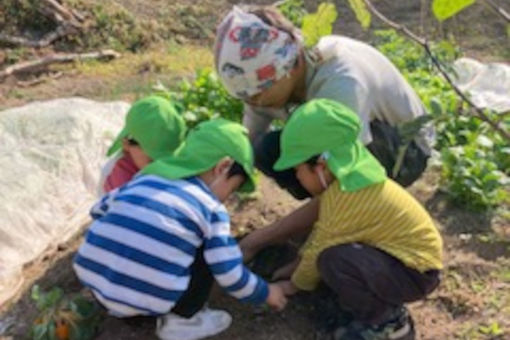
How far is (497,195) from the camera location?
10.8 feet

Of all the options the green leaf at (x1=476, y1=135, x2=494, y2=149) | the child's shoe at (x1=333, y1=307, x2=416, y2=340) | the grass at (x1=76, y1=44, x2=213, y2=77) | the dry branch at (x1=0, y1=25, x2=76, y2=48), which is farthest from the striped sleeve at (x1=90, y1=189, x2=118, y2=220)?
the dry branch at (x1=0, y1=25, x2=76, y2=48)

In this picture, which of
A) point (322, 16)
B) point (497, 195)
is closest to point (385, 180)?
point (322, 16)

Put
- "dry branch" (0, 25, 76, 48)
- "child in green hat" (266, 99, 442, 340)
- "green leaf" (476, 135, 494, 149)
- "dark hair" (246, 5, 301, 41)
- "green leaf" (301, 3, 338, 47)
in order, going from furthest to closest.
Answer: "dry branch" (0, 25, 76, 48)
"green leaf" (476, 135, 494, 149)
"dark hair" (246, 5, 301, 41)
"child in green hat" (266, 99, 442, 340)
"green leaf" (301, 3, 338, 47)

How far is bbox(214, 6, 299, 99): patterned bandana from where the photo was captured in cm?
260

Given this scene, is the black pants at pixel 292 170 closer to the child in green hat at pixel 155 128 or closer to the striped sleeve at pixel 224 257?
the child in green hat at pixel 155 128

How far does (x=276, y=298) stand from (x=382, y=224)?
447 mm

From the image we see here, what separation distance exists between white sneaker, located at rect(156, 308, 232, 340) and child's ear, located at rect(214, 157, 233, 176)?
1.60 ft

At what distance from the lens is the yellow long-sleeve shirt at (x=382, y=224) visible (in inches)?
91.3

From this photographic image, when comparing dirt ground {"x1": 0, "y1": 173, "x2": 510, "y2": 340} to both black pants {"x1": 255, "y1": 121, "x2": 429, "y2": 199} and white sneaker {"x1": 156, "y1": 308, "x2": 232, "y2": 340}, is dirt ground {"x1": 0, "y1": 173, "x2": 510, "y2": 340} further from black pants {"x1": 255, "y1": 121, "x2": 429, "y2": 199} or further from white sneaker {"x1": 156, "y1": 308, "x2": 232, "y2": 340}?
black pants {"x1": 255, "y1": 121, "x2": 429, "y2": 199}

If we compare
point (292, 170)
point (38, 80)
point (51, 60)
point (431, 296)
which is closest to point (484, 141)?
point (431, 296)

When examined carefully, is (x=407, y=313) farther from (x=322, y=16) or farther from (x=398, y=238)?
(x=322, y=16)

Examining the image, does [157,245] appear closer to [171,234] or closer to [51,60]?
[171,234]

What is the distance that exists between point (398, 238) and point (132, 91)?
331cm

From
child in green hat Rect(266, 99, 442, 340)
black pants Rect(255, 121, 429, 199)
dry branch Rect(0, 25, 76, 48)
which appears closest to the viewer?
child in green hat Rect(266, 99, 442, 340)
